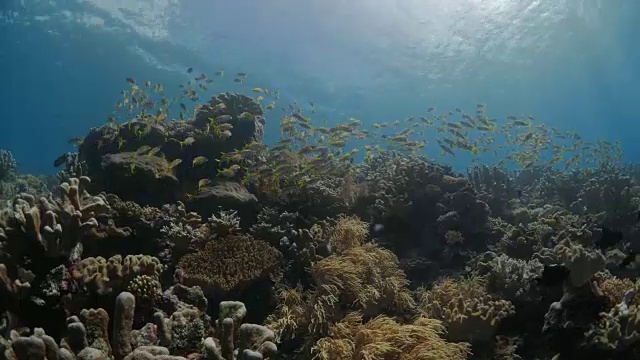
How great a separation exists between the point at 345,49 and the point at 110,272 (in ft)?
126

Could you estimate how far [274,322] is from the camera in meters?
4.96

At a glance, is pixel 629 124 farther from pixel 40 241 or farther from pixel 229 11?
pixel 40 241

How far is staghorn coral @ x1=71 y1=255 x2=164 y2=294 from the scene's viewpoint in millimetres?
4406

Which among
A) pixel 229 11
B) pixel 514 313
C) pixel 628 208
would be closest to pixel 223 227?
pixel 514 313

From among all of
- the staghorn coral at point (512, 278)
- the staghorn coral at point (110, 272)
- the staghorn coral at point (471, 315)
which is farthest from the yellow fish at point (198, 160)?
the staghorn coral at point (512, 278)

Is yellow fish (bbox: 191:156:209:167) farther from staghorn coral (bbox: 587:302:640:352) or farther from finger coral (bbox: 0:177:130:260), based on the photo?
staghorn coral (bbox: 587:302:640:352)

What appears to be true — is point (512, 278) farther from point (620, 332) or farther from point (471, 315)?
point (620, 332)

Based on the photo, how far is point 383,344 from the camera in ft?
13.8

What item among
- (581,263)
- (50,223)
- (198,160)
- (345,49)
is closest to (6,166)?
(198,160)

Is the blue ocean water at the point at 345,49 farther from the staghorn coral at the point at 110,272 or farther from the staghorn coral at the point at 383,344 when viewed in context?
the staghorn coral at the point at 383,344

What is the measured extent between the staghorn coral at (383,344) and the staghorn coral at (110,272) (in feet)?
7.21

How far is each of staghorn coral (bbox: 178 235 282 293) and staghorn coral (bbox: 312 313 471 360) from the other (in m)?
1.39

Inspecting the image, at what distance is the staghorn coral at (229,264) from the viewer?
5.31 m

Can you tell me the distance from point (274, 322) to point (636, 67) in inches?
2373
